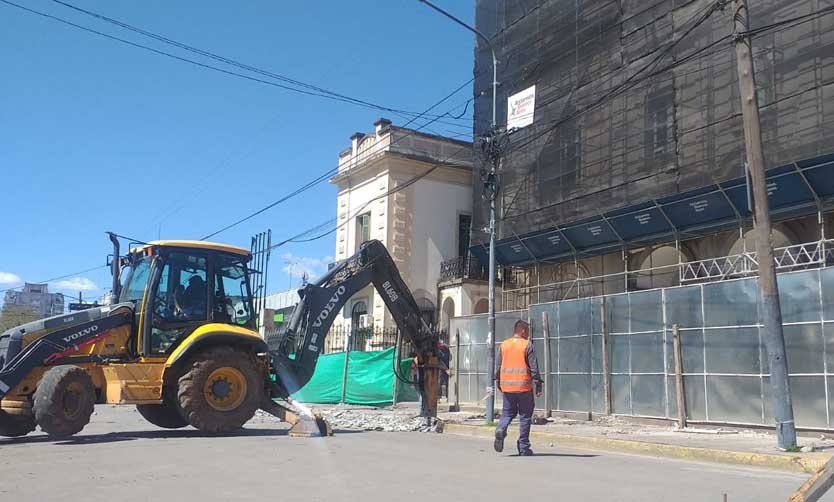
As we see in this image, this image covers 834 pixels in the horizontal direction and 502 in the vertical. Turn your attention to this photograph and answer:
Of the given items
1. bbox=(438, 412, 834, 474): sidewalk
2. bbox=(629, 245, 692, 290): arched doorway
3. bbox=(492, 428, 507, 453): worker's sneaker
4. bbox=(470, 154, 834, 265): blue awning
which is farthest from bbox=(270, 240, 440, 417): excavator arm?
bbox=(629, 245, 692, 290): arched doorway

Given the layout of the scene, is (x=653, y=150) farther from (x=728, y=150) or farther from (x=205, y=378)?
(x=205, y=378)

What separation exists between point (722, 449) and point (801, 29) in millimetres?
12166

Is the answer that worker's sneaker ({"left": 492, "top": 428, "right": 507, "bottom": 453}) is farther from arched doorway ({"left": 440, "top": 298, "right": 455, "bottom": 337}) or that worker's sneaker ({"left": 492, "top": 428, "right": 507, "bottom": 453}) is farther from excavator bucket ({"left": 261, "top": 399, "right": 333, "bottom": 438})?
arched doorway ({"left": 440, "top": 298, "right": 455, "bottom": 337})

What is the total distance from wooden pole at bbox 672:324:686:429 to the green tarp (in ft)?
29.9

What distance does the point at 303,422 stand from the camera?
532 inches

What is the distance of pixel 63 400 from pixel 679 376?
35.9 feet

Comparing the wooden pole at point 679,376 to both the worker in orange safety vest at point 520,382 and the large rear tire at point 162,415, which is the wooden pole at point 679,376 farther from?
the large rear tire at point 162,415

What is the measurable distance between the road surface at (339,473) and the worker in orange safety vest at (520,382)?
399mm

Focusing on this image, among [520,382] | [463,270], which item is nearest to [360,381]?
[463,270]

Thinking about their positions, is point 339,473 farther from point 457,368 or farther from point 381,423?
point 457,368

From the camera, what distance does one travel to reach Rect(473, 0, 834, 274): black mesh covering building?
18719mm

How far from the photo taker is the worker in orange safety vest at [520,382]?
10414 millimetres

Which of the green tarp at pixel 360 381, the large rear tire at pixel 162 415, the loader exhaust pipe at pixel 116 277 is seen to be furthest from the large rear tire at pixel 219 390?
the green tarp at pixel 360 381

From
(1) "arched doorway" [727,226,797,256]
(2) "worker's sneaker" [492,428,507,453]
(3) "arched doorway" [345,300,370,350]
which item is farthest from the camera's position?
(3) "arched doorway" [345,300,370,350]
